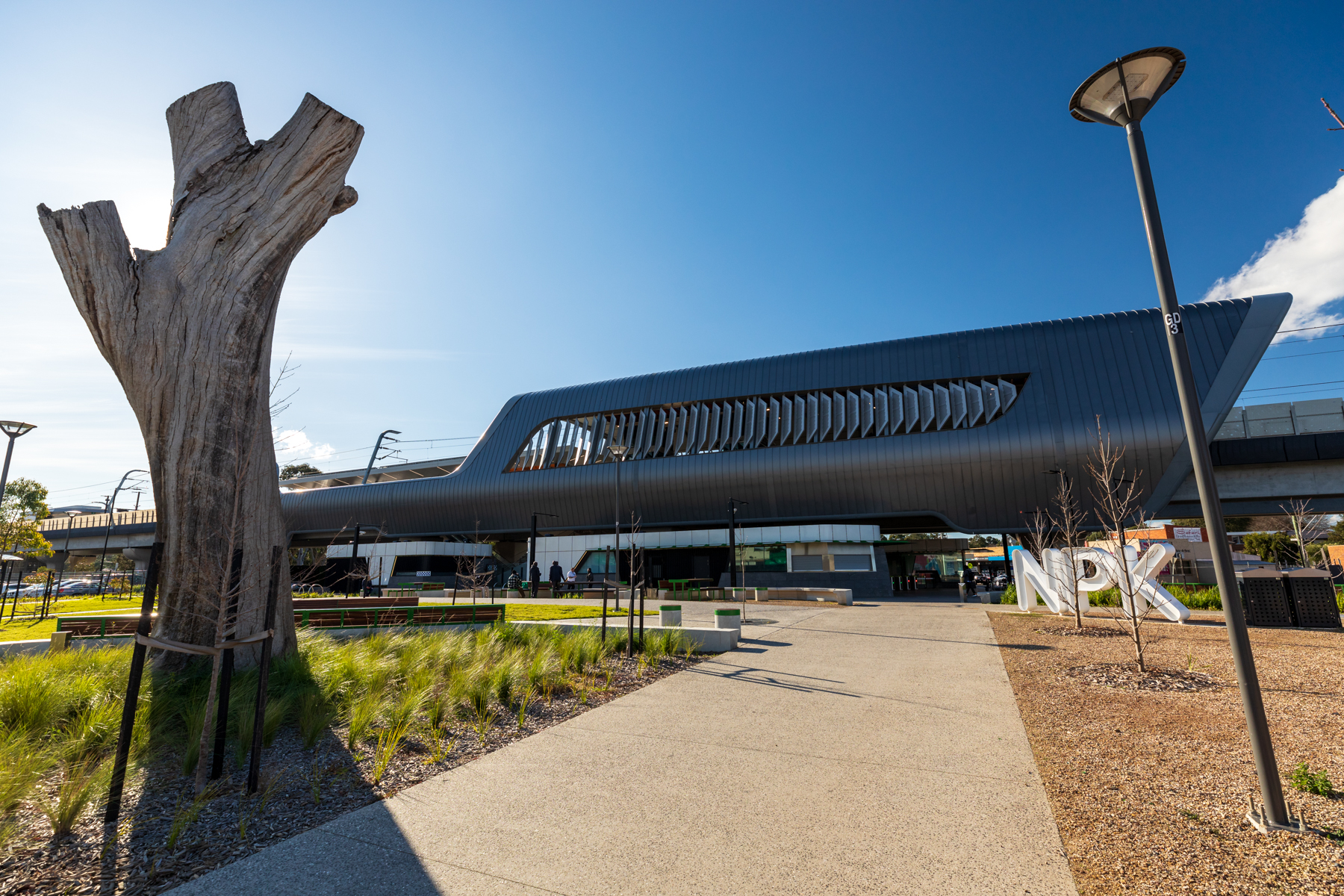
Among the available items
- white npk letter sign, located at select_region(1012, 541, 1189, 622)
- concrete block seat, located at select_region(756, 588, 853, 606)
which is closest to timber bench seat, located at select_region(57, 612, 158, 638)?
white npk letter sign, located at select_region(1012, 541, 1189, 622)

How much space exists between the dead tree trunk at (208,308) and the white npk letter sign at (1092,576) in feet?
56.8

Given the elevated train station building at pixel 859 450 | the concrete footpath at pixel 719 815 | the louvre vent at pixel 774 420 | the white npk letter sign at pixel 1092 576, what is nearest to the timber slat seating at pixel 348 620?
the concrete footpath at pixel 719 815

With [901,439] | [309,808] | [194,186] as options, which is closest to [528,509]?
[901,439]

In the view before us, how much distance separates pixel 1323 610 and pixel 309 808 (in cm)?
2178

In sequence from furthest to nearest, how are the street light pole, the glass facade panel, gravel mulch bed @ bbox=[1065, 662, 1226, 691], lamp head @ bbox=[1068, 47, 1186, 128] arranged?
the glass facade panel
gravel mulch bed @ bbox=[1065, 662, 1226, 691]
lamp head @ bbox=[1068, 47, 1186, 128]
the street light pole

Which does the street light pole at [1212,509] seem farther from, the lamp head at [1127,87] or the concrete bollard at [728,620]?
the concrete bollard at [728,620]

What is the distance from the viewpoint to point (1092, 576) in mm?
20281

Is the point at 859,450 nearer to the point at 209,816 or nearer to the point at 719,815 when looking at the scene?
the point at 719,815

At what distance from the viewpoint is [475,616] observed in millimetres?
15305

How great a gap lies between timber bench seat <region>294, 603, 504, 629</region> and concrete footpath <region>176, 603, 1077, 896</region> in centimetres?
818

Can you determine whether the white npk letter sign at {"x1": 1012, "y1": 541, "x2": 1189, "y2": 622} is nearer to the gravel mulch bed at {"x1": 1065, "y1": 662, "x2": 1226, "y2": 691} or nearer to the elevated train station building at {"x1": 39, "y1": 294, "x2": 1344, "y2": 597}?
the gravel mulch bed at {"x1": 1065, "y1": 662, "x2": 1226, "y2": 691}

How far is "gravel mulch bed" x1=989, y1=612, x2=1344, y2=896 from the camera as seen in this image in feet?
12.0

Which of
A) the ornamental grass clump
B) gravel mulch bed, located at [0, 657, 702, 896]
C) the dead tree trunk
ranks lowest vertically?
gravel mulch bed, located at [0, 657, 702, 896]

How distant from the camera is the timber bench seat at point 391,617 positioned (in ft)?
45.9
